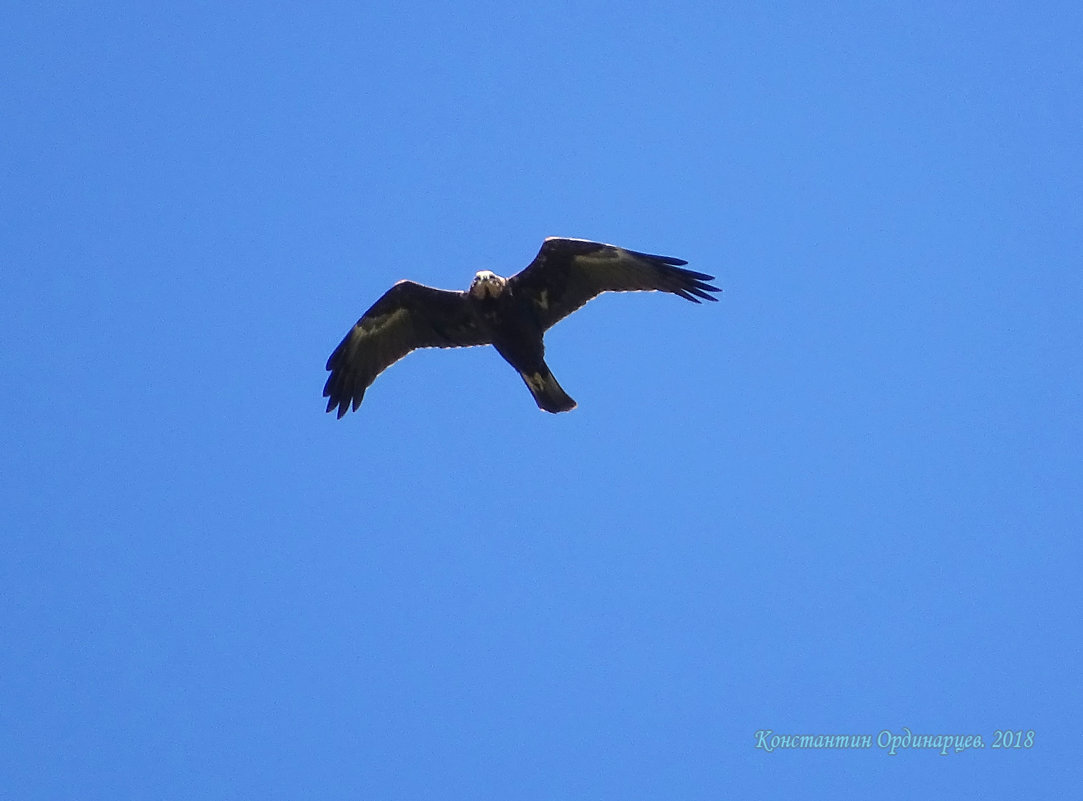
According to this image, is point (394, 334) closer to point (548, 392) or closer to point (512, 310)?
point (512, 310)

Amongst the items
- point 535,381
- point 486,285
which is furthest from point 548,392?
point 486,285

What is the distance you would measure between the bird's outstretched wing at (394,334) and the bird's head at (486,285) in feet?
1.45

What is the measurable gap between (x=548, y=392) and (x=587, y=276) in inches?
57.0

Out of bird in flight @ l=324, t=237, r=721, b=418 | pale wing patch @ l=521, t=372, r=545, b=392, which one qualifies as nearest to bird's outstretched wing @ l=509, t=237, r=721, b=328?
bird in flight @ l=324, t=237, r=721, b=418

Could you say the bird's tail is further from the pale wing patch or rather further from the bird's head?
the bird's head

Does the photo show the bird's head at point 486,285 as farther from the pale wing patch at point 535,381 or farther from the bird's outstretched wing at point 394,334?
the pale wing patch at point 535,381

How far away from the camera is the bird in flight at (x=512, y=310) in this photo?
12.5 m

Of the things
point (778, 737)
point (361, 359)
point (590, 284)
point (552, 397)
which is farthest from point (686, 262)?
point (778, 737)

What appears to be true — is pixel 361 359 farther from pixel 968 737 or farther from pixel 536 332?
pixel 968 737

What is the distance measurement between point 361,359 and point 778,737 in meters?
6.59

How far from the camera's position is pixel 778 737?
44.3 feet

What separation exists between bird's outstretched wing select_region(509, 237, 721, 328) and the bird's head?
0.74 feet

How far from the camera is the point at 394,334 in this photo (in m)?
13.4

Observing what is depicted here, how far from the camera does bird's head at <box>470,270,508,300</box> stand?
40.2 ft
